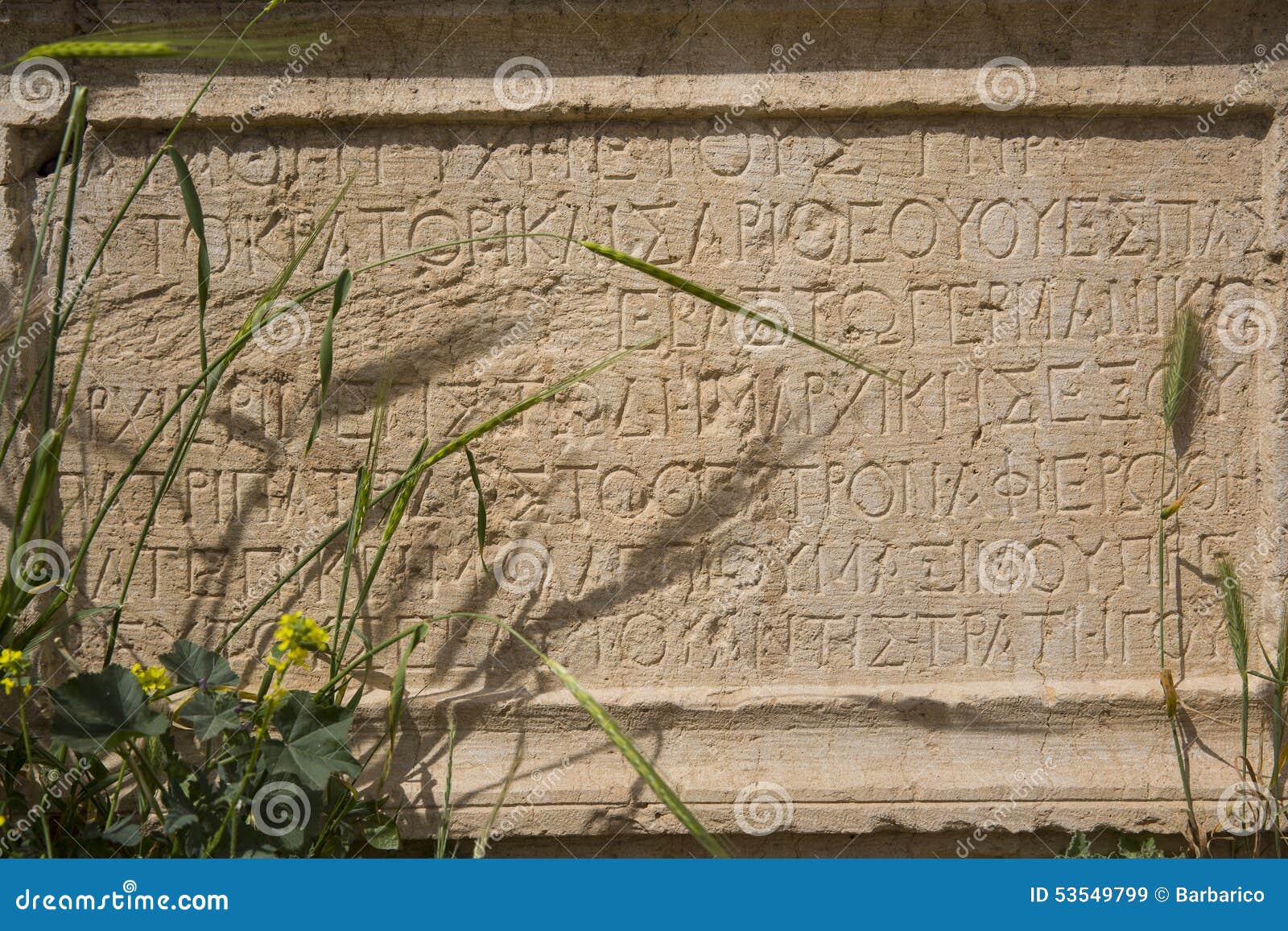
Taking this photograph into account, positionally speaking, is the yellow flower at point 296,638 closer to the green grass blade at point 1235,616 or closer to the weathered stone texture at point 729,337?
the weathered stone texture at point 729,337

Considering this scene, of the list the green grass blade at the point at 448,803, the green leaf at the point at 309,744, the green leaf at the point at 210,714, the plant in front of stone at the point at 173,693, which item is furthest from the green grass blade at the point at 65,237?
the green grass blade at the point at 448,803

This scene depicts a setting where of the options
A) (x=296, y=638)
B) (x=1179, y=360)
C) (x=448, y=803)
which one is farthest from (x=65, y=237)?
(x=1179, y=360)

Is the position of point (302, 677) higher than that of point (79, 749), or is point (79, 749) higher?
point (302, 677)

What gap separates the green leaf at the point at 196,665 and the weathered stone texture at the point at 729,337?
0.42 m

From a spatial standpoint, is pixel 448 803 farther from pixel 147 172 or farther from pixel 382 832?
pixel 147 172

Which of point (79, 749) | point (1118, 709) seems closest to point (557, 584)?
point (79, 749)

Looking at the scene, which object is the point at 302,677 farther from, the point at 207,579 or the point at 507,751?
the point at 507,751

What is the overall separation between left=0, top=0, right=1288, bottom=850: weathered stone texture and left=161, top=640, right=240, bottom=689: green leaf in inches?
16.5

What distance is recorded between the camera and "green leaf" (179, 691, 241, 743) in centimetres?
233

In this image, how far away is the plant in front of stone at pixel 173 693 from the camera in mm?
2287

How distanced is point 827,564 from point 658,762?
80cm

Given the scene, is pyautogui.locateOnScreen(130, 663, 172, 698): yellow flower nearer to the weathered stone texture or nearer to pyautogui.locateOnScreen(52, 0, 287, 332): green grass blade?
the weathered stone texture

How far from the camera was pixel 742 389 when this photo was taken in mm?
2932

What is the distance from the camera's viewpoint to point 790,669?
2916 millimetres
